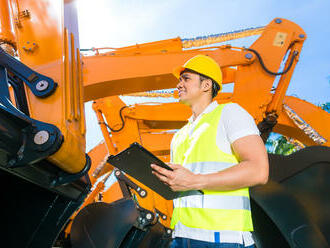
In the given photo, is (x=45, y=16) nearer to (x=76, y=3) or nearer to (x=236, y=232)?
(x=76, y=3)

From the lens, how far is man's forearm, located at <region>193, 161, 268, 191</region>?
1.49 meters

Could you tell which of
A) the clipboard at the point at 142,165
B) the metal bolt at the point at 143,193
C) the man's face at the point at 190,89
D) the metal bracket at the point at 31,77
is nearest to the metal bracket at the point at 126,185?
the metal bolt at the point at 143,193

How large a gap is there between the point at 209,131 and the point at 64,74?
3.08ft

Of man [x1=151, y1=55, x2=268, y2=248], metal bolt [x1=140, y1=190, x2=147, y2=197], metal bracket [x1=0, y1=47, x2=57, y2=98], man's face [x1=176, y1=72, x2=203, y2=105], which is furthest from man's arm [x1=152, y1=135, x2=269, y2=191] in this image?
metal bolt [x1=140, y1=190, x2=147, y2=197]

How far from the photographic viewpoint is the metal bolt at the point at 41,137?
5.18 feet

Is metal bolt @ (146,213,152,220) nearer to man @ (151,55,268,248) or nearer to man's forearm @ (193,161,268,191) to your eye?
man @ (151,55,268,248)

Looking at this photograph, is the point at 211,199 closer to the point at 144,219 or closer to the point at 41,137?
the point at 41,137

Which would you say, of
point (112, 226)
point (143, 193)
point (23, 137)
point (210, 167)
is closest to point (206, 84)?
point (210, 167)

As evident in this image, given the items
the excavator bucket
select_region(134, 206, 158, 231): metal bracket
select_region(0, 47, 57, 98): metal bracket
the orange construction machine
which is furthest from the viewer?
select_region(134, 206, 158, 231): metal bracket

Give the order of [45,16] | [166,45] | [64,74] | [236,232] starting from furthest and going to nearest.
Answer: [166,45] → [45,16] → [64,74] → [236,232]

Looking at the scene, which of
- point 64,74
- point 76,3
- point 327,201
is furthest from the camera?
point 327,201

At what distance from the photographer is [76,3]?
2336 mm

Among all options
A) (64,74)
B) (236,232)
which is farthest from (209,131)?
(64,74)

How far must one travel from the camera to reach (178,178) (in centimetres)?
146
